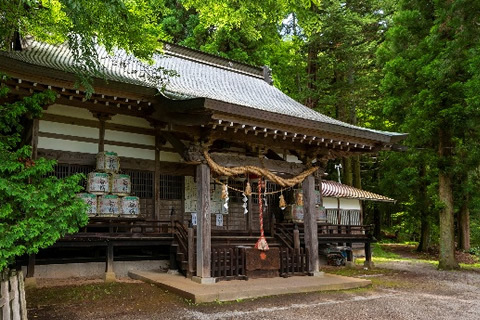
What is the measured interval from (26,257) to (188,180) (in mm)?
4328

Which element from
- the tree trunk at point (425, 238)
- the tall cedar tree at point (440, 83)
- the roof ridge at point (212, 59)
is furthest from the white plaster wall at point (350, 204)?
the roof ridge at point (212, 59)

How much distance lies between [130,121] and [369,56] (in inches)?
730

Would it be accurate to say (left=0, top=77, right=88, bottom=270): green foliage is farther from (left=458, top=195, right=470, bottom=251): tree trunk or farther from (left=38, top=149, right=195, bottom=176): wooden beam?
(left=458, top=195, right=470, bottom=251): tree trunk

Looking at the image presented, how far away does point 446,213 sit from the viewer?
45.2ft

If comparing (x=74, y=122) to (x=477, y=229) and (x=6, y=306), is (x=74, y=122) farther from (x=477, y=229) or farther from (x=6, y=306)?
(x=477, y=229)

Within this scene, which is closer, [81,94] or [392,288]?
[81,94]

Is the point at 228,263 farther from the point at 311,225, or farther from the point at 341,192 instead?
the point at 341,192

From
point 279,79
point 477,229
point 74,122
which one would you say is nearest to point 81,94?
point 74,122

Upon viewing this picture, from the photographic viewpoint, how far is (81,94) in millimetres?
7848

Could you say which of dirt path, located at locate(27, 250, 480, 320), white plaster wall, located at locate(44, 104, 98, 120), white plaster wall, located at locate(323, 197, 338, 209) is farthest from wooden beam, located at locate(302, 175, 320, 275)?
white plaster wall, located at locate(323, 197, 338, 209)

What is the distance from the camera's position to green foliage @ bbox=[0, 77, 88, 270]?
6004 mm

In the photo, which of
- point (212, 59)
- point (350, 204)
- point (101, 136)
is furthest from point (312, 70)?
point (101, 136)

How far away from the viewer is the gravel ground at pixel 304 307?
6.26 m

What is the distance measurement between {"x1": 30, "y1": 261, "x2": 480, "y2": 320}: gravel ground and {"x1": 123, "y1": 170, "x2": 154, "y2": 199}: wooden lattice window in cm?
250
